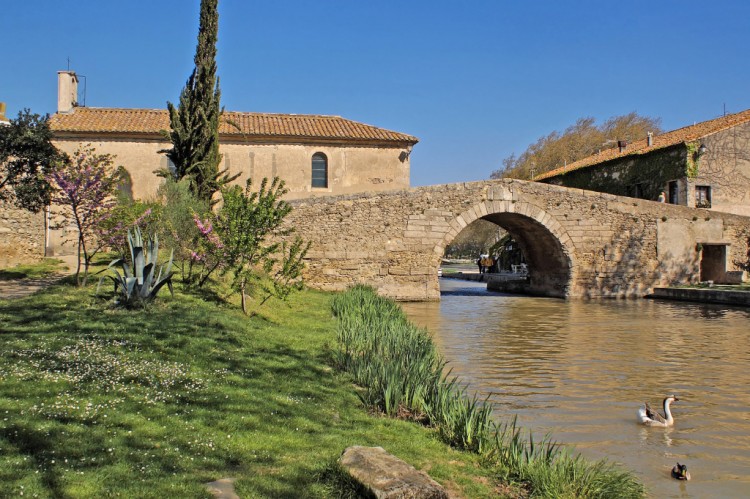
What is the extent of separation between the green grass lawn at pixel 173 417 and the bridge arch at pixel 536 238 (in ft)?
45.8

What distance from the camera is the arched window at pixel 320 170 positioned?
26641mm

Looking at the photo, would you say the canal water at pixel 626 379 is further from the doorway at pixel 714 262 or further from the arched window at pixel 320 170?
the arched window at pixel 320 170

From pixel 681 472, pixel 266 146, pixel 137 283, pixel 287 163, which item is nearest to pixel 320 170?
pixel 287 163

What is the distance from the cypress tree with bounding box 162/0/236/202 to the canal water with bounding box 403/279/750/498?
310 inches

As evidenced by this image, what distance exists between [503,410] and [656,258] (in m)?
18.8

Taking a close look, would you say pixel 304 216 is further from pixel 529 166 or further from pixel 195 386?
pixel 529 166

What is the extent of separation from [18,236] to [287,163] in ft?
40.2

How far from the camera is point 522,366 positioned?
9406mm

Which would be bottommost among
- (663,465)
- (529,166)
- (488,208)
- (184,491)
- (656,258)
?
(663,465)

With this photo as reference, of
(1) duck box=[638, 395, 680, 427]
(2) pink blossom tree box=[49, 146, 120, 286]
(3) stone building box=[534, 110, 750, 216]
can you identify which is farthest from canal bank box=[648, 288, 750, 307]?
(2) pink blossom tree box=[49, 146, 120, 286]

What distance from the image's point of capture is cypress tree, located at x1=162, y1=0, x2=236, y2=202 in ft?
59.7

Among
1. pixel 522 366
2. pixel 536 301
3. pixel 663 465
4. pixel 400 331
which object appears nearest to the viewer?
pixel 663 465

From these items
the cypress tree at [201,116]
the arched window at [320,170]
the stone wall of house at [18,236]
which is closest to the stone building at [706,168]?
the arched window at [320,170]

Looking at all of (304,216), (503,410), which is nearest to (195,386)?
(503,410)
